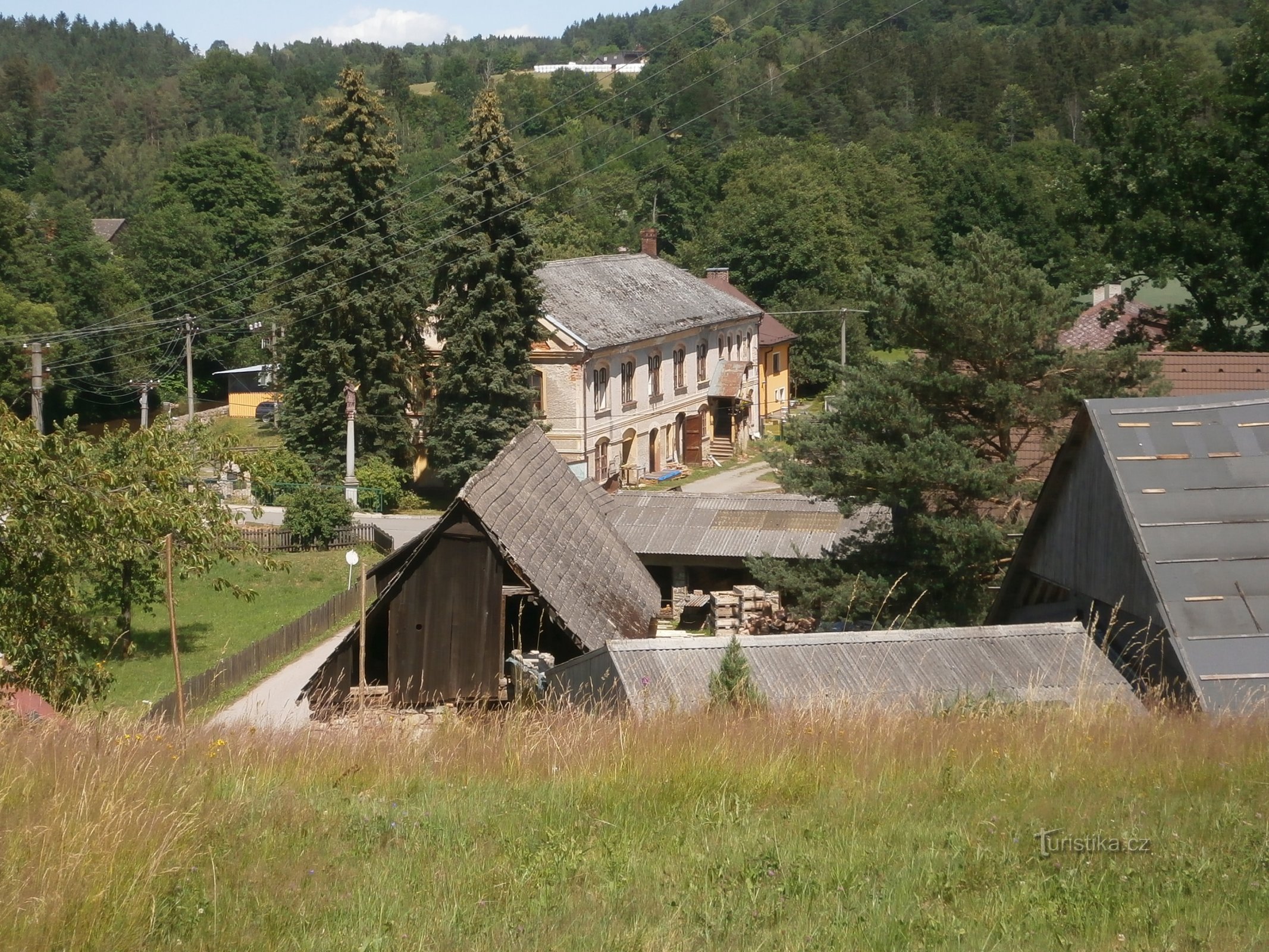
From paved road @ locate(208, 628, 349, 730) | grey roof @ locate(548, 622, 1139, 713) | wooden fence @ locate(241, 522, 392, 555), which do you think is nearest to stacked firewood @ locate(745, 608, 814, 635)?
paved road @ locate(208, 628, 349, 730)

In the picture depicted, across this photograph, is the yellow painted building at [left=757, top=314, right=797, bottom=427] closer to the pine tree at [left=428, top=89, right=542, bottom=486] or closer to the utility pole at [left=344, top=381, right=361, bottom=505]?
the pine tree at [left=428, top=89, right=542, bottom=486]

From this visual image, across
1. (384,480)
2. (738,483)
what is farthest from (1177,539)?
(738,483)

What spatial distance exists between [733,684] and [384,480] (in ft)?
106

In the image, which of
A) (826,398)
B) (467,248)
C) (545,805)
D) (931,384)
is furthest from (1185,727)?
(467,248)

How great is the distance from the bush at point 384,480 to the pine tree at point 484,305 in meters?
2.08

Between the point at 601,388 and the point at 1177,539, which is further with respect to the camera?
the point at 601,388

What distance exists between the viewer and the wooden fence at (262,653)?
20203mm

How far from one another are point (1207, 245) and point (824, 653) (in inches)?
904

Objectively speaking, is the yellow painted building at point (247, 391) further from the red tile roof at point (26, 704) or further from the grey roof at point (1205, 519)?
the grey roof at point (1205, 519)

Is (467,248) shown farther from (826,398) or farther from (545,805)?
(545,805)

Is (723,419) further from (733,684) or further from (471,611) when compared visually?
(733,684)

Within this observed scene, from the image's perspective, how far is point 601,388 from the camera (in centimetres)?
4359

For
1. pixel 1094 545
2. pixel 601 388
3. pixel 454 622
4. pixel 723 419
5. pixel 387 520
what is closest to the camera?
pixel 1094 545

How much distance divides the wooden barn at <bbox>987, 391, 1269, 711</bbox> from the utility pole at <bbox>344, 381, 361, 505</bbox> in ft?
94.9
